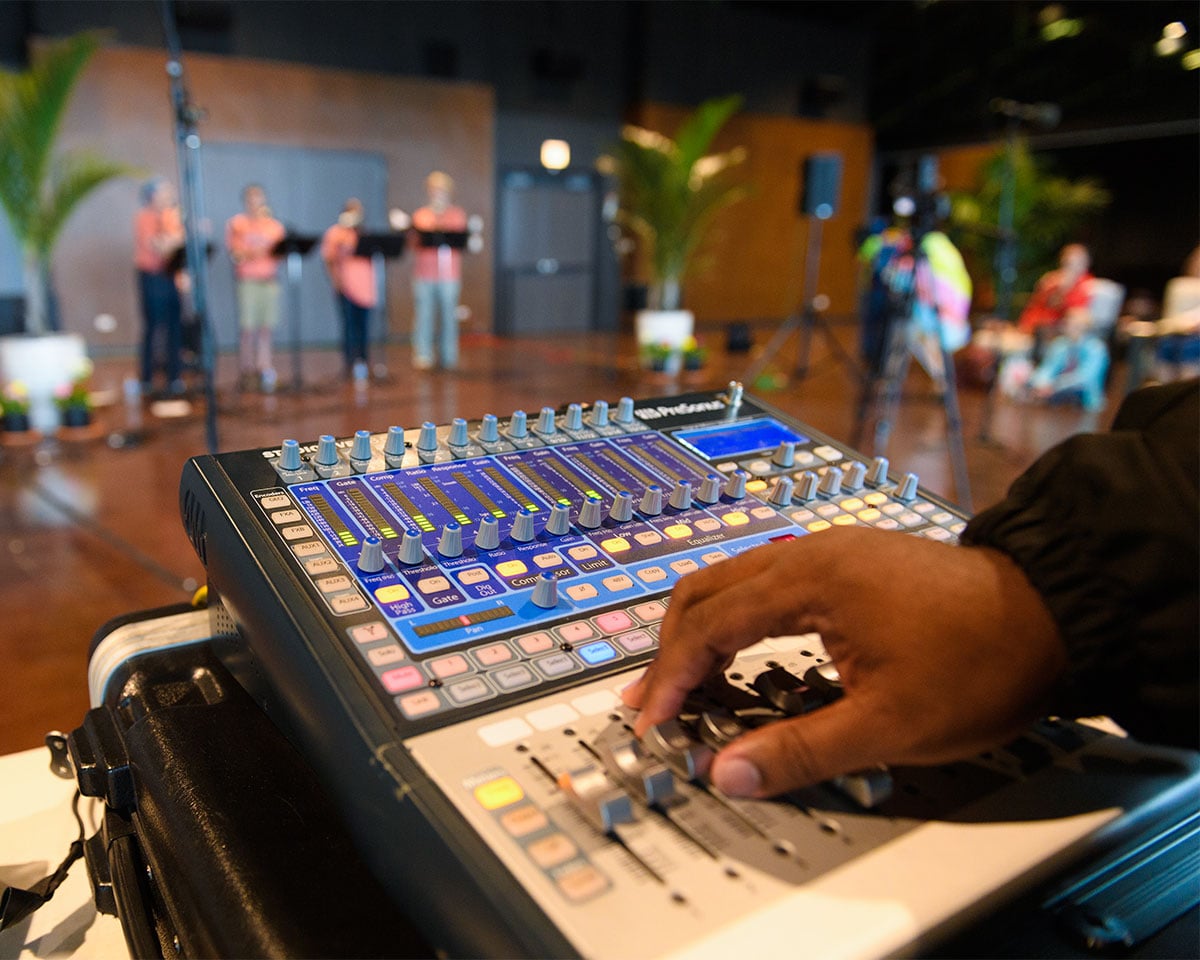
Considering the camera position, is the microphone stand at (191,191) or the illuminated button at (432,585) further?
the microphone stand at (191,191)

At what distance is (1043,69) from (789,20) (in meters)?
3.17

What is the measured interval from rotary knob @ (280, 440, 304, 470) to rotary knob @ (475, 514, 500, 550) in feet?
0.60

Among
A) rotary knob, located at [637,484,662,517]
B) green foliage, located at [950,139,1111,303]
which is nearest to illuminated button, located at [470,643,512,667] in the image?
rotary knob, located at [637,484,662,517]

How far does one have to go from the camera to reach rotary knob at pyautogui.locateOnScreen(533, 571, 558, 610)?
24.3 inches

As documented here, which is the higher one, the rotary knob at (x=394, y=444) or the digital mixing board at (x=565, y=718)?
the rotary knob at (x=394, y=444)

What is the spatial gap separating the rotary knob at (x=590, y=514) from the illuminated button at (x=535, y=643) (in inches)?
5.8

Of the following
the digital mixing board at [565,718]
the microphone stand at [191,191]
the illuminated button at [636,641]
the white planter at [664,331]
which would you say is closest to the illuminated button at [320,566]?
the digital mixing board at [565,718]

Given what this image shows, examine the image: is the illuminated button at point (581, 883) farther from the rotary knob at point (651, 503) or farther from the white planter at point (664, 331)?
the white planter at point (664, 331)

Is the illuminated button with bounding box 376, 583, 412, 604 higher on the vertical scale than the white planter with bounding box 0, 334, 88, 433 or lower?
higher

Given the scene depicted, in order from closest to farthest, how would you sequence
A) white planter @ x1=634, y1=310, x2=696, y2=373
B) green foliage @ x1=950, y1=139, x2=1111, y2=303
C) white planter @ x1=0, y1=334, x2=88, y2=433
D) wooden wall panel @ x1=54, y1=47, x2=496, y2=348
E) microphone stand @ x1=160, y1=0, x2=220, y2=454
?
microphone stand @ x1=160, y1=0, x2=220, y2=454, white planter @ x1=0, y1=334, x2=88, y2=433, white planter @ x1=634, y1=310, x2=696, y2=373, wooden wall panel @ x1=54, y1=47, x2=496, y2=348, green foliage @ x1=950, y1=139, x2=1111, y2=303

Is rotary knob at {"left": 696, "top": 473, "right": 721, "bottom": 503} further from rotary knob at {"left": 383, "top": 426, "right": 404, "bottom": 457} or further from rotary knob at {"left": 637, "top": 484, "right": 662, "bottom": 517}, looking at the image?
rotary knob at {"left": 383, "top": 426, "right": 404, "bottom": 457}

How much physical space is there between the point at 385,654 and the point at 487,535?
15 cm

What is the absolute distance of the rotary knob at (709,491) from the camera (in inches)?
31.3

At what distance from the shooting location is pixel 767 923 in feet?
1.29
